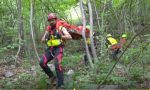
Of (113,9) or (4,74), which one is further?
(113,9)

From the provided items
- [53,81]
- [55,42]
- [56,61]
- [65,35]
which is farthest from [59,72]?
[65,35]

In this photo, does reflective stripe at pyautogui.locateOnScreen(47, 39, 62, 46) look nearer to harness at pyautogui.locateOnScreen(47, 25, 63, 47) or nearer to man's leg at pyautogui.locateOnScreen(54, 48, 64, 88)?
harness at pyautogui.locateOnScreen(47, 25, 63, 47)

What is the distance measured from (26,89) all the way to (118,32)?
36.6ft

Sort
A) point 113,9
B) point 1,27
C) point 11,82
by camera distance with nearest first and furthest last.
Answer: point 11,82 < point 113,9 < point 1,27

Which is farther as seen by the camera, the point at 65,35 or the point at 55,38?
the point at 55,38

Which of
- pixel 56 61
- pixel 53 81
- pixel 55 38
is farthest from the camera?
pixel 53 81

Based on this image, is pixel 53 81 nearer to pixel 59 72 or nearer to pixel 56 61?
pixel 59 72

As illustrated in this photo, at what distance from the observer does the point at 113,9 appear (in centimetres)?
1454

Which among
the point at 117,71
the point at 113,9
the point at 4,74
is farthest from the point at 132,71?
the point at 113,9

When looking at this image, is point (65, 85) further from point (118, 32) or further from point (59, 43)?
point (118, 32)

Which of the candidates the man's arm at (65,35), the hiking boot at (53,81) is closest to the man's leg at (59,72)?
the hiking boot at (53,81)

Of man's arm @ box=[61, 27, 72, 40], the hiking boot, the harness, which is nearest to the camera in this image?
man's arm @ box=[61, 27, 72, 40]

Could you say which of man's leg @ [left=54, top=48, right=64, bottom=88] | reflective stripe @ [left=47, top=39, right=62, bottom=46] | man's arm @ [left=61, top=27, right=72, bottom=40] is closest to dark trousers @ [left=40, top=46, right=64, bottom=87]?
man's leg @ [left=54, top=48, right=64, bottom=88]

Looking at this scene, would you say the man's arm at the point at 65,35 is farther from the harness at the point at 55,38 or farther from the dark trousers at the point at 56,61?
the dark trousers at the point at 56,61
